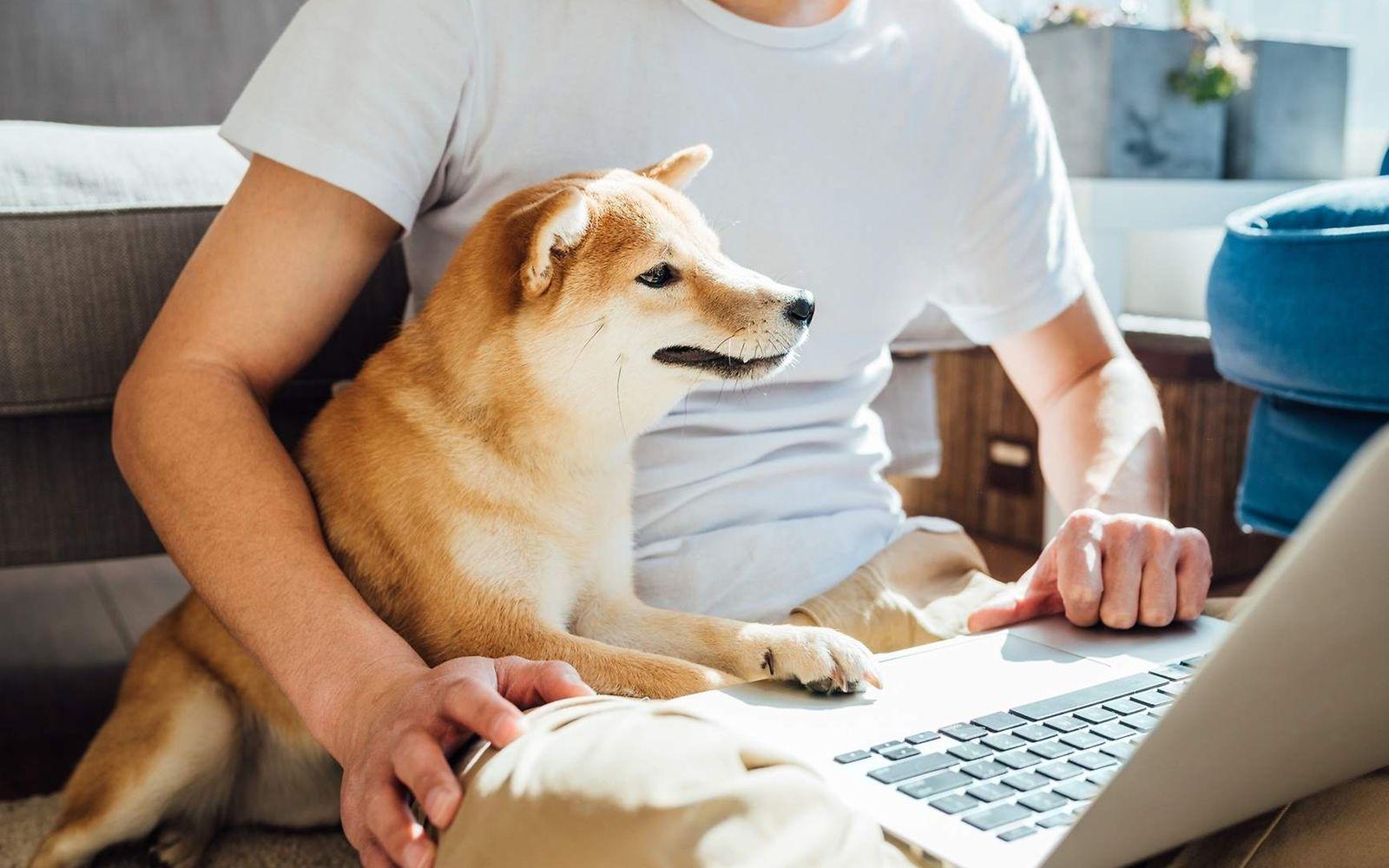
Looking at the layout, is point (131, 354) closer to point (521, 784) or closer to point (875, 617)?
point (875, 617)

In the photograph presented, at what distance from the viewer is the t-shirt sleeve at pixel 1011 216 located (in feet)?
3.57

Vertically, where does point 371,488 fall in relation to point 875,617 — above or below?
above

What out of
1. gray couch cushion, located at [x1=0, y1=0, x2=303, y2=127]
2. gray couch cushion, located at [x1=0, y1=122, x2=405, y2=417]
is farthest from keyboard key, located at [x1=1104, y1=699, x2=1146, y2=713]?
gray couch cushion, located at [x1=0, y1=0, x2=303, y2=127]

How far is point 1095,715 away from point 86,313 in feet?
3.36

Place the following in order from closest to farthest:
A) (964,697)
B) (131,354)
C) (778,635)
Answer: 1. (964,697)
2. (778,635)
3. (131,354)

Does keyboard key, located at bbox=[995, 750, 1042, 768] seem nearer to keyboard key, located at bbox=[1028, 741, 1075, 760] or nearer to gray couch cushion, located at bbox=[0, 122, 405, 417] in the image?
keyboard key, located at bbox=[1028, 741, 1075, 760]

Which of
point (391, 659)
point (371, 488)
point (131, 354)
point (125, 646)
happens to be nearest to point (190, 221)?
point (131, 354)

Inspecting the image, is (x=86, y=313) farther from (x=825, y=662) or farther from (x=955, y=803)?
(x=955, y=803)

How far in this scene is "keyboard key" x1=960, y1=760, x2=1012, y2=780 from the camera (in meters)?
0.56

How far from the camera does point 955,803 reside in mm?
525

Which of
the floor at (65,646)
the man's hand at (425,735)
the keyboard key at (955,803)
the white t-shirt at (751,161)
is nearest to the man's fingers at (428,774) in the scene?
the man's hand at (425,735)

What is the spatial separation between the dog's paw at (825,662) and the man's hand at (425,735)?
17cm

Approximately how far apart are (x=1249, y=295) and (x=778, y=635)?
0.76 m

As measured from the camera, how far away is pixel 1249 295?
126 centimetres
